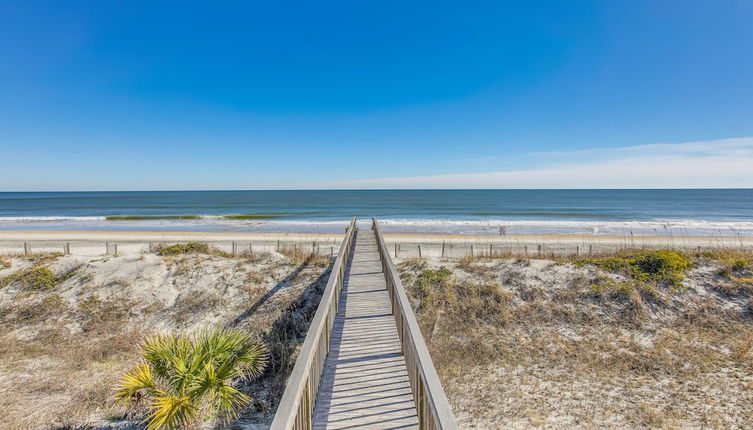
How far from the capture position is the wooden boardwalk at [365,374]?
406 centimetres

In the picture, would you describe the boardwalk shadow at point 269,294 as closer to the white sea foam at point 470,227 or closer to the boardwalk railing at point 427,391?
the boardwalk railing at point 427,391

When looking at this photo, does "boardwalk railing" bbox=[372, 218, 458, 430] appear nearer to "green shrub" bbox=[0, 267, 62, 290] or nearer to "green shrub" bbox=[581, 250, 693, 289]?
"green shrub" bbox=[581, 250, 693, 289]

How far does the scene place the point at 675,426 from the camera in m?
5.51

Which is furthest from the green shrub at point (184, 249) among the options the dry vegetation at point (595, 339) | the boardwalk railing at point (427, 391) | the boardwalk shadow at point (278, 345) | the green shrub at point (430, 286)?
the boardwalk railing at point (427, 391)

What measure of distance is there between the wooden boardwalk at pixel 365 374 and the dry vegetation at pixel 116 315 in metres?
2.29

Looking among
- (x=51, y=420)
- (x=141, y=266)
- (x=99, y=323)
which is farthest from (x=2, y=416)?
(x=141, y=266)

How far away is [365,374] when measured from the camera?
16.4 ft

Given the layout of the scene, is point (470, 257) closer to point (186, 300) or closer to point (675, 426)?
point (675, 426)

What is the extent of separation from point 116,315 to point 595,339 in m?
14.5

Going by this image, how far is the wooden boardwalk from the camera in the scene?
13.3 ft

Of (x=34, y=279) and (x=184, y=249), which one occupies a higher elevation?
(x=184, y=249)

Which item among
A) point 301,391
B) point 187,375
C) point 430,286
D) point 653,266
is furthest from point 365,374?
point 653,266

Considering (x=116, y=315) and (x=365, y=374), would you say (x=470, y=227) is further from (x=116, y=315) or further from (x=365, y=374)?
(x=365, y=374)

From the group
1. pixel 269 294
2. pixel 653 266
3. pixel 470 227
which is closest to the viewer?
pixel 653 266
